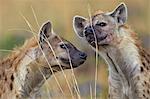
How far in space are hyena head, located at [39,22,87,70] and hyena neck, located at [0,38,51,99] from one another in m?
0.06

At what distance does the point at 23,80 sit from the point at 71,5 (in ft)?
9.47

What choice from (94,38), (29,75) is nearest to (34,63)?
(29,75)

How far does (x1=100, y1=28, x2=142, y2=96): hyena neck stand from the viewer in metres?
9.27

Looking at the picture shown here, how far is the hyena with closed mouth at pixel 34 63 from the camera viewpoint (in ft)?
29.5

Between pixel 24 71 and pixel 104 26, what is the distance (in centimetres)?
66

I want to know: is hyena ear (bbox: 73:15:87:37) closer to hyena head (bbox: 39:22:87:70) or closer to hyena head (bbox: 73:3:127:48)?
hyena head (bbox: 73:3:127:48)

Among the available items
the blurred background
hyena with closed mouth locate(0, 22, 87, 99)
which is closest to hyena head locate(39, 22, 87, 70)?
hyena with closed mouth locate(0, 22, 87, 99)

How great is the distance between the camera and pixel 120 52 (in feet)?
30.8

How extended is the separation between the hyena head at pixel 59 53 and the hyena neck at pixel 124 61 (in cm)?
28

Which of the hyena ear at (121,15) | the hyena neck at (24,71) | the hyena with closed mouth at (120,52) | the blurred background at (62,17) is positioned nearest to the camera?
the hyena neck at (24,71)

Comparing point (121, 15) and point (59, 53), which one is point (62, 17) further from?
point (59, 53)

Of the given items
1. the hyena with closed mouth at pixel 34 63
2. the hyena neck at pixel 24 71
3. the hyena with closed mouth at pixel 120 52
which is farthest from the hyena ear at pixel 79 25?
the hyena neck at pixel 24 71

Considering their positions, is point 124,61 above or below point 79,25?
below

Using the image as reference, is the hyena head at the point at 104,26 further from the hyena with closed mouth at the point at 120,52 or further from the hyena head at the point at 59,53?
the hyena head at the point at 59,53
